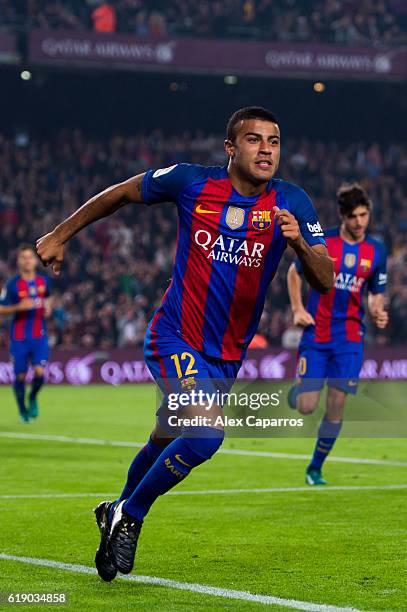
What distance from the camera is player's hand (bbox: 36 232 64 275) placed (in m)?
6.36

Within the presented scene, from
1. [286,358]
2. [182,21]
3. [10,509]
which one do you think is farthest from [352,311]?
[182,21]

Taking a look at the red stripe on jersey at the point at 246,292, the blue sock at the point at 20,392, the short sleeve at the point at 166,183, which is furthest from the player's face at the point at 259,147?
the blue sock at the point at 20,392

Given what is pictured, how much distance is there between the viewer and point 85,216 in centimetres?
659

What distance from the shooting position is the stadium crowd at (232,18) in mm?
34094

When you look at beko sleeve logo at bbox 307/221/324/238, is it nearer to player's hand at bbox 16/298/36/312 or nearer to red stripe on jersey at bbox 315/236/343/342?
red stripe on jersey at bbox 315/236/343/342

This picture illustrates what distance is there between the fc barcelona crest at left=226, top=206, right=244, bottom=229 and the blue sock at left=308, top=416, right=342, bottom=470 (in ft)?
14.8

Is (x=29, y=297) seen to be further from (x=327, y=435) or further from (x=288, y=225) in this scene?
(x=288, y=225)

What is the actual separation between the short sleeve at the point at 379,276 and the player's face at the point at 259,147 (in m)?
4.61

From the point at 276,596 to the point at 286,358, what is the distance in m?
22.7

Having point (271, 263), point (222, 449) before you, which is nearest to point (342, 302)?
point (222, 449)

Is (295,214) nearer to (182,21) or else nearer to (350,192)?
(350,192)

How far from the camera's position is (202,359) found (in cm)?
675

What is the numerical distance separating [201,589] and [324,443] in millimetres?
4810

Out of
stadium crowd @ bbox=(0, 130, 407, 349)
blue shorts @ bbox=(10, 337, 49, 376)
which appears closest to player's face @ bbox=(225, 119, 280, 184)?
blue shorts @ bbox=(10, 337, 49, 376)
